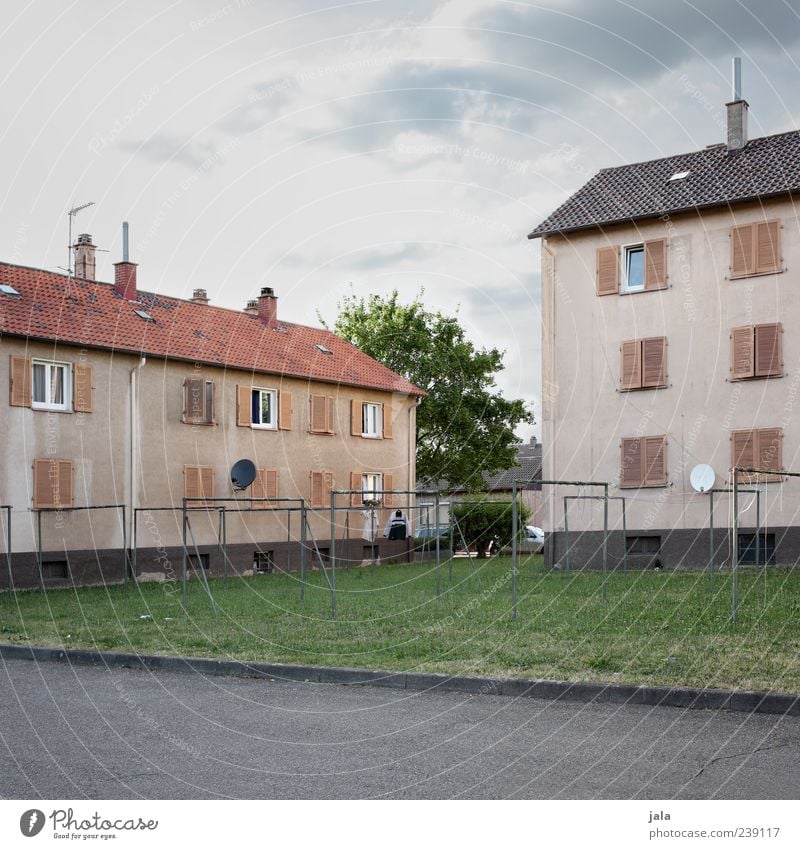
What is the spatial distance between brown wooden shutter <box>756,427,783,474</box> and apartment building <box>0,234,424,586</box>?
889 centimetres

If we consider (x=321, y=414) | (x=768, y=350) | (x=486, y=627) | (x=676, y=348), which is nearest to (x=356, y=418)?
(x=321, y=414)

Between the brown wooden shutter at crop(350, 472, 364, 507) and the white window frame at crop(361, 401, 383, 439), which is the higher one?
the white window frame at crop(361, 401, 383, 439)

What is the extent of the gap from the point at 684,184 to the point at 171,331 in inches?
569

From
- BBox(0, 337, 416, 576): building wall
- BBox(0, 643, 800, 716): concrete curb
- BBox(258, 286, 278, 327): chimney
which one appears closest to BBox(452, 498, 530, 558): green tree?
BBox(0, 337, 416, 576): building wall

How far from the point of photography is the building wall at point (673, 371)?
24109 mm

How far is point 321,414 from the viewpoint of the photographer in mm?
34531

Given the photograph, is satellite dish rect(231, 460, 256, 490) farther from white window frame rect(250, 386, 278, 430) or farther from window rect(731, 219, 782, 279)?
window rect(731, 219, 782, 279)

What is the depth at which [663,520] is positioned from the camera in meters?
25.5

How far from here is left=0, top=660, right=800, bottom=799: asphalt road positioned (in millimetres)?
5836

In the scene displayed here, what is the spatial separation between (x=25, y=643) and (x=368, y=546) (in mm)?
24398

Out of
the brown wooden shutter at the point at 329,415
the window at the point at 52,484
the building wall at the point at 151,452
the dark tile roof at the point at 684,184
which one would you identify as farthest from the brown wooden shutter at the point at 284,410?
the dark tile roof at the point at 684,184

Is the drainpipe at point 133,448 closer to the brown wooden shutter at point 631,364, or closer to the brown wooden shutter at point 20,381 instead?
the brown wooden shutter at point 20,381

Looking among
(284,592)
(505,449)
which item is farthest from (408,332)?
(284,592)

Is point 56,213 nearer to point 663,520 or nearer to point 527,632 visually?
point 527,632
